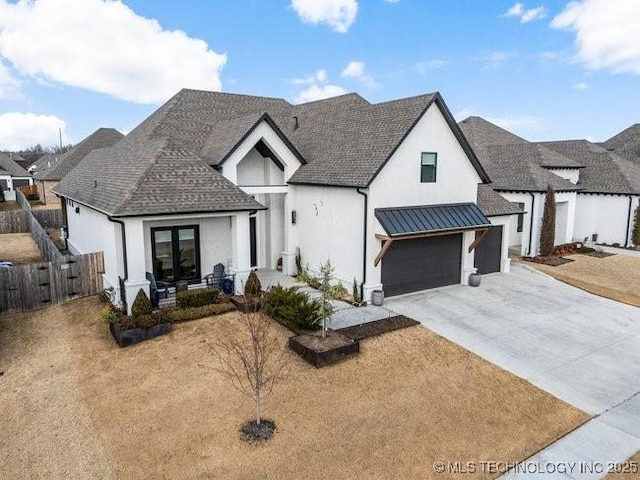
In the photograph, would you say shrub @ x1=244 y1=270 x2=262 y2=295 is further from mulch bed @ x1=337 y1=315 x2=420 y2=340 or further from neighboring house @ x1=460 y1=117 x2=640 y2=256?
neighboring house @ x1=460 y1=117 x2=640 y2=256

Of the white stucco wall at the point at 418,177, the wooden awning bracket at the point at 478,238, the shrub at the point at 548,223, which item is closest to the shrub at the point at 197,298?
the white stucco wall at the point at 418,177

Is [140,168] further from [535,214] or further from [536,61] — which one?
[536,61]

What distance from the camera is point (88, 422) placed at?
909 centimetres

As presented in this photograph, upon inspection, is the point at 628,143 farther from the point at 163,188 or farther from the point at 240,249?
the point at 163,188

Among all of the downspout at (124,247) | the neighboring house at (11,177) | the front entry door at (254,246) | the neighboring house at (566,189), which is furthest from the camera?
the neighboring house at (11,177)

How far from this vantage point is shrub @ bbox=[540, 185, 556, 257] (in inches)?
1020

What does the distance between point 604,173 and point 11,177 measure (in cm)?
7461

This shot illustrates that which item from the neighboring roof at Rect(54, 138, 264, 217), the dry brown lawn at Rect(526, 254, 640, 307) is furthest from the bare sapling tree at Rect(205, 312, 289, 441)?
the dry brown lawn at Rect(526, 254, 640, 307)

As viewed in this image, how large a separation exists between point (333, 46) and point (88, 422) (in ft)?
90.3

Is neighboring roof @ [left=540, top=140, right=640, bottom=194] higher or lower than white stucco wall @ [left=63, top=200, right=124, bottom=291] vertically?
higher

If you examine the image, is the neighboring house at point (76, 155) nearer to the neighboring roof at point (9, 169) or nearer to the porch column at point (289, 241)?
the neighboring roof at point (9, 169)

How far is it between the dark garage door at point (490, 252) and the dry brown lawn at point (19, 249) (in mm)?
22811

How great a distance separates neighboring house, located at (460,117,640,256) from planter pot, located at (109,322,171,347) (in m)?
22.0

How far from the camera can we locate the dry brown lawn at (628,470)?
795cm
